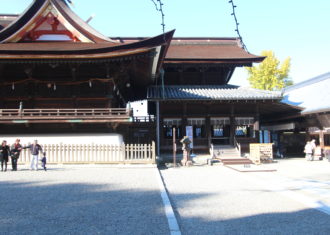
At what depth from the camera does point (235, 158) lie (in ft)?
56.8

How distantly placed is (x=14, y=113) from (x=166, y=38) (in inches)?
376

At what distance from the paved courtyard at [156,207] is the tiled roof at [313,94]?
1188 cm

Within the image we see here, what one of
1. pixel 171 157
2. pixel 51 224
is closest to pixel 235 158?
pixel 171 157

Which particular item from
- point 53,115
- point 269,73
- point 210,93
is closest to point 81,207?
point 53,115

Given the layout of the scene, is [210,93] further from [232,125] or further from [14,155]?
[14,155]

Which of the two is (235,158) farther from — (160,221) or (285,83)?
(285,83)

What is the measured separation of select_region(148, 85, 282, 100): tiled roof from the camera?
59.4 feet

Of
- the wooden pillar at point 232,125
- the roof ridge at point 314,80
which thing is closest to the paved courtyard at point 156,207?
the wooden pillar at point 232,125

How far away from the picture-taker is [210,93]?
63.2ft

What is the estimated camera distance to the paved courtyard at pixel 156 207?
4766 mm

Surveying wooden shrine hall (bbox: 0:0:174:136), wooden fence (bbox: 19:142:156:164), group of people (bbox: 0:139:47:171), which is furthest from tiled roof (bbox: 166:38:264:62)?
group of people (bbox: 0:139:47:171)

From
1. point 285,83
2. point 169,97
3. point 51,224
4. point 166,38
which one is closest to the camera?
point 51,224

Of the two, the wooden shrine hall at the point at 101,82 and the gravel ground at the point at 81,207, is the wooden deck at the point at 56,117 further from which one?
the gravel ground at the point at 81,207

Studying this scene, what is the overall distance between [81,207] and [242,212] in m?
3.59
